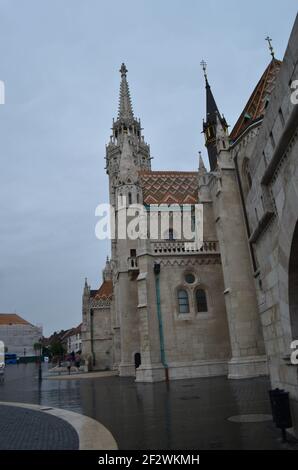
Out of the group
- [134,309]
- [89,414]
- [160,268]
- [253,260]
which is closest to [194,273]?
[160,268]

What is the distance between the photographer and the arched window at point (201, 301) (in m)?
21.6

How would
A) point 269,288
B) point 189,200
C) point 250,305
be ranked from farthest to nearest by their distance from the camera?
point 189,200, point 250,305, point 269,288

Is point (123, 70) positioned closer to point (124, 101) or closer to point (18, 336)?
point (124, 101)

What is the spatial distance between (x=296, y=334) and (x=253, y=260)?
45.7ft

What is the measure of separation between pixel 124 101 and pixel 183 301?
41327 mm

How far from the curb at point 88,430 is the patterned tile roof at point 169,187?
68.0ft

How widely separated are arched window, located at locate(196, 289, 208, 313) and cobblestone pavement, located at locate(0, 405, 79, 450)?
12.9 m

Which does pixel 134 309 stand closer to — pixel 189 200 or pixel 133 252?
pixel 133 252

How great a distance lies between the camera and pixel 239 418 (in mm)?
7477

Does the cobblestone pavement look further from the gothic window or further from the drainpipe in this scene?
the gothic window

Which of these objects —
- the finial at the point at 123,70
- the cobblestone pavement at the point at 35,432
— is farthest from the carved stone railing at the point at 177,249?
the finial at the point at 123,70

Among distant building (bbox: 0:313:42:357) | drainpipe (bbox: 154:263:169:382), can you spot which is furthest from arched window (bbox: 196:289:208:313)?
distant building (bbox: 0:313:42:357)

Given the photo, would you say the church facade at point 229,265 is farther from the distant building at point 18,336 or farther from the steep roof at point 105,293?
the distant building at point 18,336

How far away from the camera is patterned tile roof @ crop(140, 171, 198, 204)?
2939cm
